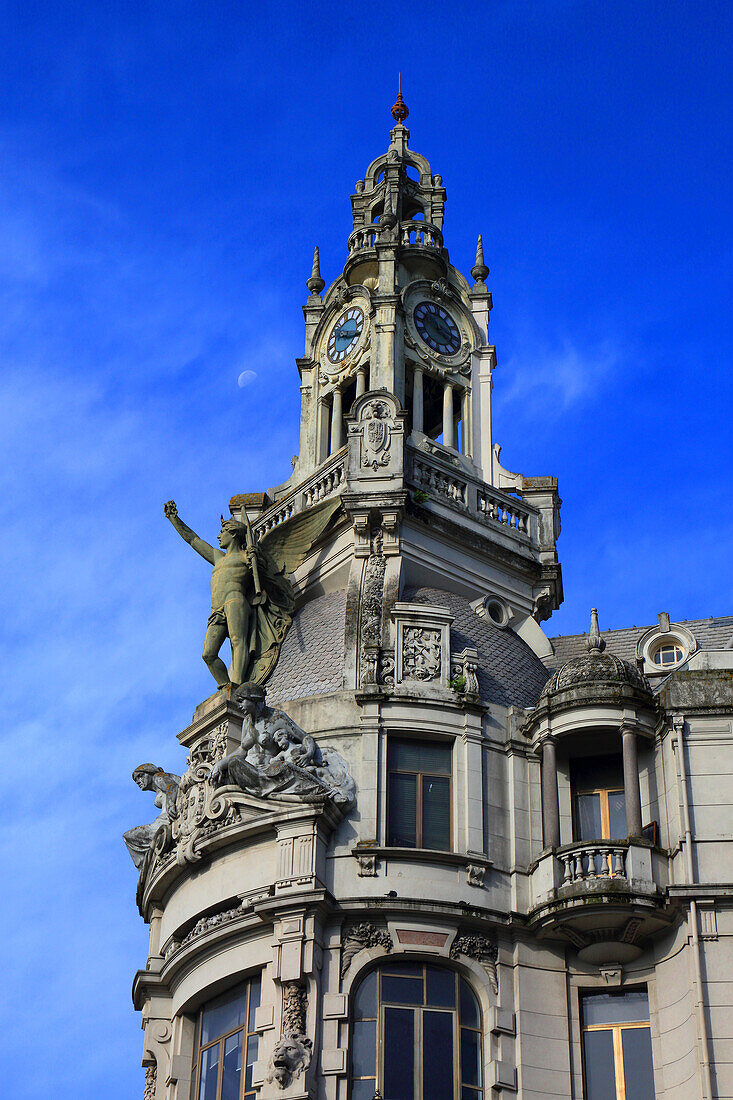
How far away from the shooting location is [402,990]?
1262 inches

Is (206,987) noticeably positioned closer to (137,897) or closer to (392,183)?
(137,897)

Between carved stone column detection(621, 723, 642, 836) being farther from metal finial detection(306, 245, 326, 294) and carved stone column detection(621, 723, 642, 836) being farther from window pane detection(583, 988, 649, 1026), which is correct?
metal finial detection(306, 245, 326, 294)

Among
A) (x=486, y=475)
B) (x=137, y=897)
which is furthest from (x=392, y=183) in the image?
(x=137, y=897)

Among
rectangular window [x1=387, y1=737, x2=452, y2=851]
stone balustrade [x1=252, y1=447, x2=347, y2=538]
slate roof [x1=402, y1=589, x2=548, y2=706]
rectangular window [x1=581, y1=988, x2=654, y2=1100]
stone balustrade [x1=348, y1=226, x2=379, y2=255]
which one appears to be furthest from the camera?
stone balustrade [x1=348, y1=226, x2=379, y2=255]

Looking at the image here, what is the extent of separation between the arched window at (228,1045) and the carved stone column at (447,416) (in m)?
16.6

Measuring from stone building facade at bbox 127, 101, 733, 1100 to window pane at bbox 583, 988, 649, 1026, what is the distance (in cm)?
6

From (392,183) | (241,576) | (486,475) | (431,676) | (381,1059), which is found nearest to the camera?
(381,1059)

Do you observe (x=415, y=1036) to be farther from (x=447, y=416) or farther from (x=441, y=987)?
(x=447, y=416)

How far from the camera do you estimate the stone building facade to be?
104 ft

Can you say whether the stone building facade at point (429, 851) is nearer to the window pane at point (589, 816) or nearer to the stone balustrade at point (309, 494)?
the window pane at point (589, 816)

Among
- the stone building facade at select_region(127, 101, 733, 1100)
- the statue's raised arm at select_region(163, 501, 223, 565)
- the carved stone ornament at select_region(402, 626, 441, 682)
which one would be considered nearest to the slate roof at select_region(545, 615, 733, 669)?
the stone building facade at select_region(127, 101, 733, 1100)

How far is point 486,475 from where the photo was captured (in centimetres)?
4434

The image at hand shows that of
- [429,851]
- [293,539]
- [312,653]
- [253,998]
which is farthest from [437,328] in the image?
[253,998]

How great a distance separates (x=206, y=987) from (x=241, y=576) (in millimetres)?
9733
